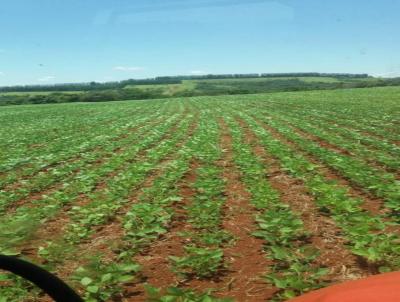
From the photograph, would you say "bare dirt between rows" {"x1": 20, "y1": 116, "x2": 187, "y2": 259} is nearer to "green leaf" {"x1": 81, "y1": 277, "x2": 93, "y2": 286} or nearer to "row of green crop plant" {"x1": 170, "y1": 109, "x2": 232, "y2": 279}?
"green leaf" {"x1": 81, "y1": 277, "x2": 93, "y2": 286}

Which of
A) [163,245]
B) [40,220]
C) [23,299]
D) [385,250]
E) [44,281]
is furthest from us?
[40,220]

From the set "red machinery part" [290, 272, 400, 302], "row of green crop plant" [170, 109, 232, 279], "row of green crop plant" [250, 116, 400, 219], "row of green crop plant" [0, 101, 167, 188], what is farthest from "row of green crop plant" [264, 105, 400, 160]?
"red machinery part" [290, 272, 400, 302]

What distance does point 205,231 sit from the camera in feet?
21.1

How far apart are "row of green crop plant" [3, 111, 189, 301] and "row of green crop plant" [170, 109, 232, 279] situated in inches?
24.5

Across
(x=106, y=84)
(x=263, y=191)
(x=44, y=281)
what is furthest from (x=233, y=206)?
(x=106, y=84)

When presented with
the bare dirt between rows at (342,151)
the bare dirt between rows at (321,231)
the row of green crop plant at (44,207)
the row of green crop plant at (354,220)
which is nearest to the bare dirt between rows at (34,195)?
the row of green crop plant at (44,207)

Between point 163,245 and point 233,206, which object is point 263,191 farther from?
point 163,245

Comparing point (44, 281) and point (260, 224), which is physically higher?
point (44, 281)

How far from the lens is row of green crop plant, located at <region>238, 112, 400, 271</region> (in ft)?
16.5

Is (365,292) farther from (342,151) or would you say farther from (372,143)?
(372,143)

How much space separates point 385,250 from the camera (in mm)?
→ 5176

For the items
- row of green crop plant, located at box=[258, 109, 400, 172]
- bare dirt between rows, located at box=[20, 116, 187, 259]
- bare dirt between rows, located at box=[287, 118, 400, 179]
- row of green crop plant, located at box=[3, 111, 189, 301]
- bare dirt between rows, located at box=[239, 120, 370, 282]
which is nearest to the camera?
row of green crop plant, located at box=[3, 111, 189, 301]

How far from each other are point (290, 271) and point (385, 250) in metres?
1.20

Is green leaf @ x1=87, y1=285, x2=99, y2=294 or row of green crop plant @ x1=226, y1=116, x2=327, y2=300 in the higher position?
green leaf @ x1=87, y1=285, x2=99, y2=294
